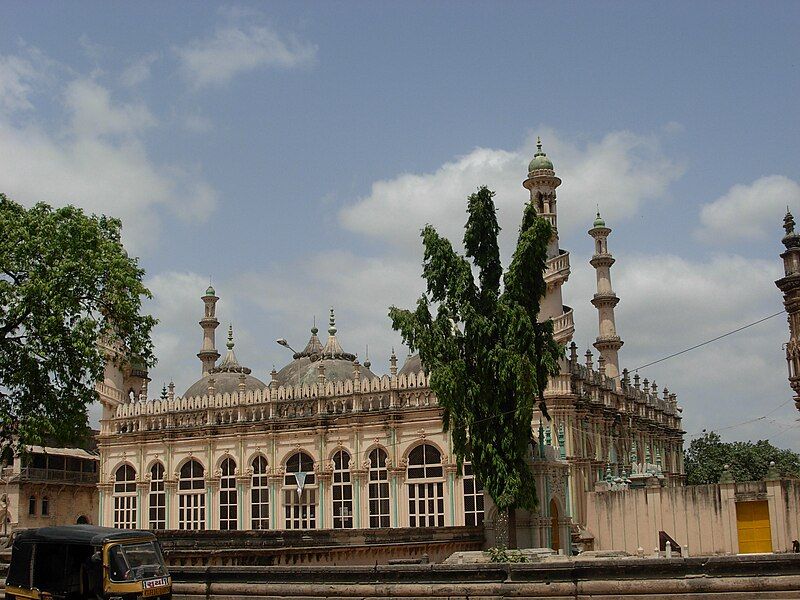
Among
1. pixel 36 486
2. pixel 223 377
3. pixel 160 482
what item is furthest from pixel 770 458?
pixel 36 486

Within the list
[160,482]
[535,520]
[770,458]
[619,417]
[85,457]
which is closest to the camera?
[535,520]

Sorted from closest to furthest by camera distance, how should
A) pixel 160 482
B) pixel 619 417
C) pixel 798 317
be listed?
pixel 798 317
pixel 619 417
pixel 160 482

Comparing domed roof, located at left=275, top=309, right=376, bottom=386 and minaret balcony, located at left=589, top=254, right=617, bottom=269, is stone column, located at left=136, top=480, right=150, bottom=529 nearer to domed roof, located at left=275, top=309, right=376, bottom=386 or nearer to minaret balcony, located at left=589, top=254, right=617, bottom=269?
domed roof, located at left=275, top=309, right=376, bottom=386

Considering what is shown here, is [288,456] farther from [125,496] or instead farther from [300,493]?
[125,496]

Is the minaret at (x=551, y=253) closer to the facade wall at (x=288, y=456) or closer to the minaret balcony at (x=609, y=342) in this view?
the facade wall at (x=288, y=456)

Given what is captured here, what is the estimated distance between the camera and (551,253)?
38625 mm

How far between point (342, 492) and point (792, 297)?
18.1 meters

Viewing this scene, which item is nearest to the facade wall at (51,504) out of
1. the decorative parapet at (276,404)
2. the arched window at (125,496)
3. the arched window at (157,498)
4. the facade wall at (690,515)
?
the arched window at (125,496)

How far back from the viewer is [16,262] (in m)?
20.6

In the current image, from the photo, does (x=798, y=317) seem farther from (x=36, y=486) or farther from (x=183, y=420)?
(x=36, y=486)

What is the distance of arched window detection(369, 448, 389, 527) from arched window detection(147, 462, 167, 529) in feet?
32.9

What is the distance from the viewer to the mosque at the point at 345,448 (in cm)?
3447

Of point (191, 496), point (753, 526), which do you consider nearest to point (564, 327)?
point (753, 526)

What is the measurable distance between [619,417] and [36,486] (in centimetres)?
2869
